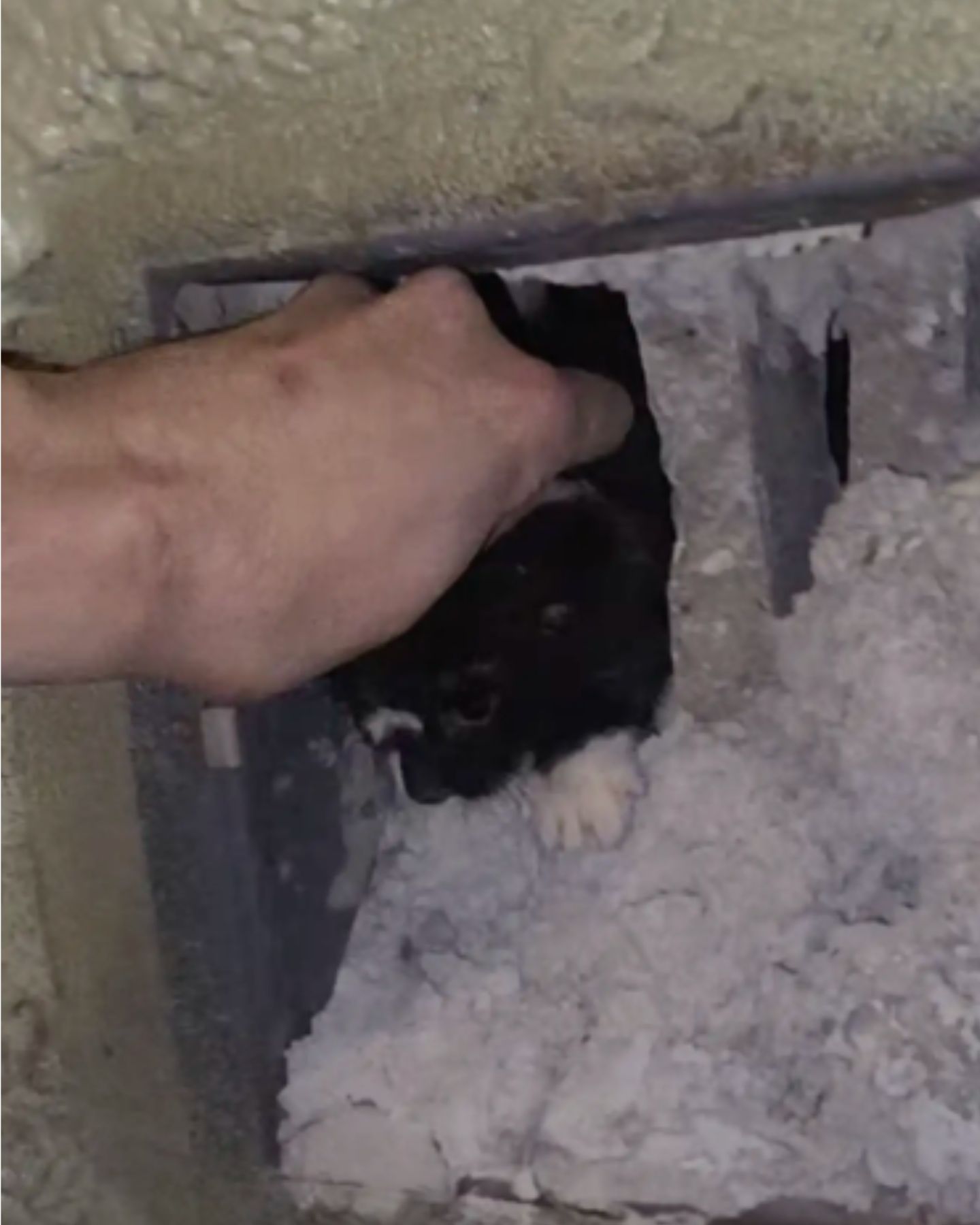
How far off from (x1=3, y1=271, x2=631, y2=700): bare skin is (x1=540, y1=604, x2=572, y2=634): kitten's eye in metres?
0.16

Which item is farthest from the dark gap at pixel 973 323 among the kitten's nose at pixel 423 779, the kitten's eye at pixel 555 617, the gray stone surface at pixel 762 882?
the kitten's nose at pixel 423 779

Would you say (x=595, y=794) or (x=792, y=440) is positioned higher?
(x=792, y=440)

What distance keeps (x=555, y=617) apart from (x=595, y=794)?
0.34 feet

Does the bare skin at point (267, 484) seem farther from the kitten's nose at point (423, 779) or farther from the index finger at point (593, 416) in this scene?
the kitten's nose at point (423, 779)

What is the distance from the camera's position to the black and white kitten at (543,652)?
954 millimetres

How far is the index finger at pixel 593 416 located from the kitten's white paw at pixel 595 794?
0.54 ft

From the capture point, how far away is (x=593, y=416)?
34.6 inches

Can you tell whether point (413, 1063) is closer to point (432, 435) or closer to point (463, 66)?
point (432, 435)

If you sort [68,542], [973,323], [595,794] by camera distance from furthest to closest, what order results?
[595,794] < [973,323] < [68,542]

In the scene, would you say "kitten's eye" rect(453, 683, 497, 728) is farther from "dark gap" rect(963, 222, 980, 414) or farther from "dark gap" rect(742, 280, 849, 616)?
"dark gap" rect(963, 222, 980, 414)

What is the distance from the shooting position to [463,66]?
0.68 metres

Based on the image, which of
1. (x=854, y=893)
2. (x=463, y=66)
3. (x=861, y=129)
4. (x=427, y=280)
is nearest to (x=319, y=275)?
(x=427, y=280)

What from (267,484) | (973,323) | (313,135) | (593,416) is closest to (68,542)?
(267,484)

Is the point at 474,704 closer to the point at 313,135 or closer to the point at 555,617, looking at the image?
the point at 555,617
